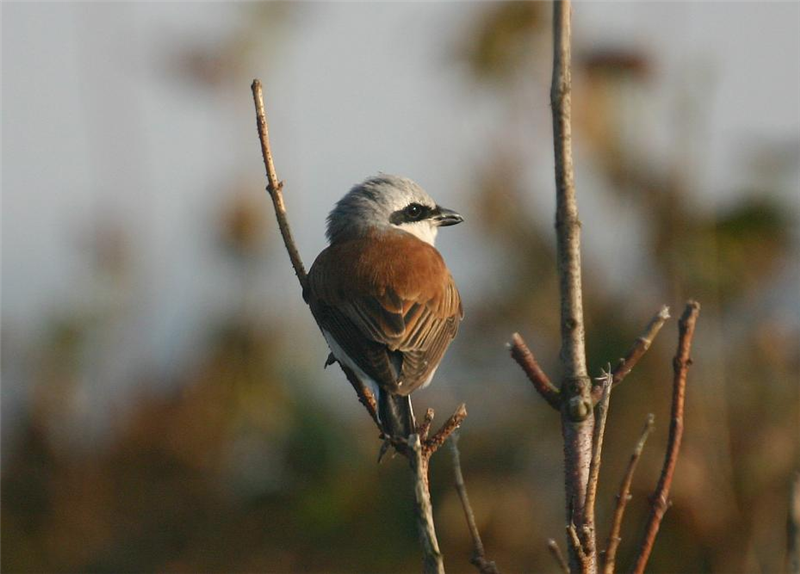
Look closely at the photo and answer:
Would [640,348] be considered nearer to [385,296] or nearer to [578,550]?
[578,550]

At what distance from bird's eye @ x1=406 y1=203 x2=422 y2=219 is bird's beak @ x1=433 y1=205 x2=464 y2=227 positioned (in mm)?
100

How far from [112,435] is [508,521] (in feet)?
8.58

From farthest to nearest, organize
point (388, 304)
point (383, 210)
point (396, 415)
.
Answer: point (383, 210)
point (388, 304)
point (396, 415)

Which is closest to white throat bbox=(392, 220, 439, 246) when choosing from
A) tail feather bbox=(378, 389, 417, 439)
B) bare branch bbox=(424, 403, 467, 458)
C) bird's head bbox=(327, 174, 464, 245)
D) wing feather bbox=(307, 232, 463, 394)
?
bird's head bbox=(327, 174, 464, 245)

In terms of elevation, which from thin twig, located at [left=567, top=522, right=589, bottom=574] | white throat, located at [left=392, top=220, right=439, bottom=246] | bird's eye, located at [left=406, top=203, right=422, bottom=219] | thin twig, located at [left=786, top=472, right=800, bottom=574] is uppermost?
bird's eye, located at [left=406, top=203, right=422, bottom=219]

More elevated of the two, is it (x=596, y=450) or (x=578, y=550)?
(x=596, y=450)

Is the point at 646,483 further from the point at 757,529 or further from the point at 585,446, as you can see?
the point at 585,446

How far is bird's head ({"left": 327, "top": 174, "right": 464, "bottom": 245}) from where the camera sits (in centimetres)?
529

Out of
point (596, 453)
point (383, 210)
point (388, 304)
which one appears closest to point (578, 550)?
point (596, 453)

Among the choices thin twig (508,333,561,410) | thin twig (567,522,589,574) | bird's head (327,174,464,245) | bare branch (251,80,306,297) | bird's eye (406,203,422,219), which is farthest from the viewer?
bird's eye (406,203,422,219)

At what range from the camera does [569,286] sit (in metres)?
2.20

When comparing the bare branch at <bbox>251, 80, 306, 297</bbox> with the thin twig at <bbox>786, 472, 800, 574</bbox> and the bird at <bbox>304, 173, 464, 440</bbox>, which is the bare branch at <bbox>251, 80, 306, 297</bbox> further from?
the thin twig at <bbox>786, 472, 800, 574</bbox>

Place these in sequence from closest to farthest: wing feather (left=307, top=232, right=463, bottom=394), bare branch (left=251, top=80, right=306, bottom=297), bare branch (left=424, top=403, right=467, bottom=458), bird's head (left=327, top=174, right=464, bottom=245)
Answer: bare branch (left=424, top=403, right=467, bottom=458) → bare branch (left=251, top=80, right=306, bottom=297) → wing feather (left=307, top=232, right=463, bottom=394) → bird's head (left=327, top=174, right=464, bottom=245)

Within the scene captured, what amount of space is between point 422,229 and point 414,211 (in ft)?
0.31
